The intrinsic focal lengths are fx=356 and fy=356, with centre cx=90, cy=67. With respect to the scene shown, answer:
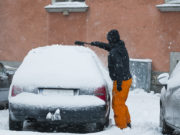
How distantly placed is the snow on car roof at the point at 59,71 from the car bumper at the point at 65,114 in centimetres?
35

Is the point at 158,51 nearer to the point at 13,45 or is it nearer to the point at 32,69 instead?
the point at 13,45

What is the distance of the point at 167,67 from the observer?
11289mm

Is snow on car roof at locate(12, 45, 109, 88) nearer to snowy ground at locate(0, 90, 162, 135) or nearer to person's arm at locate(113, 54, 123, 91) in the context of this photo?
person's arm at locate(113, 54, 123, 91)

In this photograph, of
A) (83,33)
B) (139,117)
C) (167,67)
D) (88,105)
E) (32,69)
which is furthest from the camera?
(83,33)

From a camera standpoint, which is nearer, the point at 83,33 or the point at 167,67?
the point at 167,67

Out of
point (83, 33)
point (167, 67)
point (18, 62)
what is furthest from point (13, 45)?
point (167, 67)

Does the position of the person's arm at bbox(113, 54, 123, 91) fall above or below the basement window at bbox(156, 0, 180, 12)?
below

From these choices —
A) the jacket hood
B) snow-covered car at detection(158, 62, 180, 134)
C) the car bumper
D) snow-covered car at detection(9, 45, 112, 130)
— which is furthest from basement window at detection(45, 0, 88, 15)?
the car bumper

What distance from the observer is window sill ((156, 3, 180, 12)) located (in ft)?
35.7

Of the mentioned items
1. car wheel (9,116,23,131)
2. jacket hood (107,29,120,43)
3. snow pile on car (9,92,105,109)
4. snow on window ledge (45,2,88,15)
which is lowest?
car wheel (9,116,23,131)

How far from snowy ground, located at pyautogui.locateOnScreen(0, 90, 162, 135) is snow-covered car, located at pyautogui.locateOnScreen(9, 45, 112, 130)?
0.24 meters

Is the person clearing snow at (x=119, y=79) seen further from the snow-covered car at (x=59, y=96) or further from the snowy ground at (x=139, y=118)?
the snow-covered car at (x=59, y=96)

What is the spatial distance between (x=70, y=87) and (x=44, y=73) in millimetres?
505

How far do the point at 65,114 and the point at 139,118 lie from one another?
252cm
